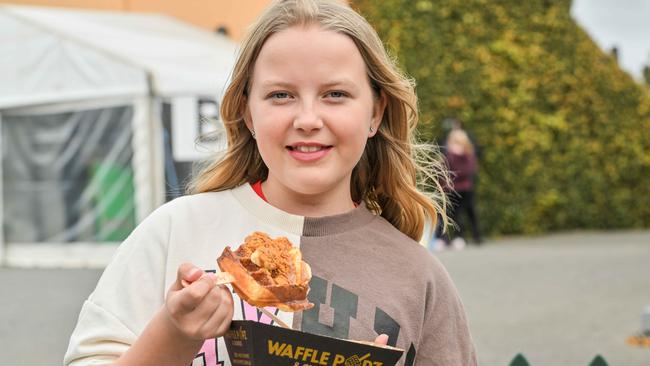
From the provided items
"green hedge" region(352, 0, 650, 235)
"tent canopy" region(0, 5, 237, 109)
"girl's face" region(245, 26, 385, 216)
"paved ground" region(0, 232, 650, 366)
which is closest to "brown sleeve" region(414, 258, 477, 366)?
"girl's face" region(245, 26, 385, 216)

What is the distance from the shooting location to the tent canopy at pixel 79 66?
39.1 ft


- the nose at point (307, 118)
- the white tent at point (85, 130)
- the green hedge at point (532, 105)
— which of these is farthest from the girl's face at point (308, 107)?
the green hedge at point (532, 105)

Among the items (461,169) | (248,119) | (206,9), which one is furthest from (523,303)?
(206,9)

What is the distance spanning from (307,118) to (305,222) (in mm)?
238

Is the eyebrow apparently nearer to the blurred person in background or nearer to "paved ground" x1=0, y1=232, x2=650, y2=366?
"paved ground" x1=0, y1=232, x2=650, y2=366

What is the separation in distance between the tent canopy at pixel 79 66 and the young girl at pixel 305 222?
9950 millimetres

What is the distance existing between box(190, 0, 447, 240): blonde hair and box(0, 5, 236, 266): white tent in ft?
31.1

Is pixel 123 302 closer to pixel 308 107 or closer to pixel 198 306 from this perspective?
pixel 198 306

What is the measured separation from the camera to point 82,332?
1942 mm

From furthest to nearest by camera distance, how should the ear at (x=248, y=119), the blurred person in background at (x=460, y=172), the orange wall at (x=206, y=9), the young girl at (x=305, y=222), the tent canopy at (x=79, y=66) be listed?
the orange wall at (x=206, y=9) → the blurred person in background at (x=460, y=172) → the tent canopy at (x=79, y=66) → the ear at (x=248, y=119) → the young girl at (x=305, y=222)

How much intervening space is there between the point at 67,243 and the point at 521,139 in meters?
7.05

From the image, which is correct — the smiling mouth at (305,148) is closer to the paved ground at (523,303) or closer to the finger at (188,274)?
the finger at (188,274)

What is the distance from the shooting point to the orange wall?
16808 mm

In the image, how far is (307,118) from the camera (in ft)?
6.31
